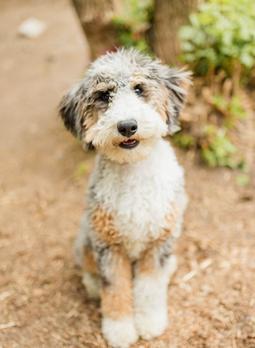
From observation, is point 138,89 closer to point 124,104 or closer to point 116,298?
point 124,104

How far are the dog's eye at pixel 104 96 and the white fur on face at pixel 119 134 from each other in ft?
0.18

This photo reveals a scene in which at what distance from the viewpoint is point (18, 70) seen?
6.50 meters

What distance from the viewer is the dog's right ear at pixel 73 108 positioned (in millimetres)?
2887

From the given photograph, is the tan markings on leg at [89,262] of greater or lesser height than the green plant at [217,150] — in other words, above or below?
above

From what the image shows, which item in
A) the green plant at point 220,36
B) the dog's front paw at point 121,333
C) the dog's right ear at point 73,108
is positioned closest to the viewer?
the dog's right ear at point 73,108

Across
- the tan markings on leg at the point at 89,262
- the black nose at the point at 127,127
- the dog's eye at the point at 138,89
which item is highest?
the dog's eye at the point at 138,89

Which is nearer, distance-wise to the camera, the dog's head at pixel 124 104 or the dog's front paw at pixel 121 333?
the dog's head at pixel 124 104

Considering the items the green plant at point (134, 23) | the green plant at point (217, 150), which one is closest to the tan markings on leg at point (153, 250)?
the green plant at point (217, 150)

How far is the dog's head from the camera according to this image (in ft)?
8.78

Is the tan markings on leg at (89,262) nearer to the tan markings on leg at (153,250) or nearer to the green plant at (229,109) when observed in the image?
the tan markings on leg at (153,250)

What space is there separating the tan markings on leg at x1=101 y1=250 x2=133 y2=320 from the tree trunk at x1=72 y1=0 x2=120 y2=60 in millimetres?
2020

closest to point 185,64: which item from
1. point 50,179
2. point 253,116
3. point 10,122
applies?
point 253,116

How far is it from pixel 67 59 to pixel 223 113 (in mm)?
2648

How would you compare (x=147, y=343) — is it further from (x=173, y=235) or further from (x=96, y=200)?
(x=96, y=200)
